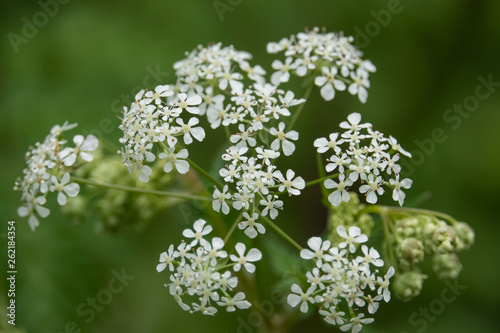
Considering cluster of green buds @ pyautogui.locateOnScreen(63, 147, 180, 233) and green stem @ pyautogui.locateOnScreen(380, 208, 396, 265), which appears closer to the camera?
green stem @ pyautogui.locateOnScreen(380, 208, 396, 265)

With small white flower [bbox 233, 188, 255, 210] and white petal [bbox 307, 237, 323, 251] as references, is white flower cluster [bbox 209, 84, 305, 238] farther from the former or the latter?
white petal [bbox 307, 237, 323, 251]

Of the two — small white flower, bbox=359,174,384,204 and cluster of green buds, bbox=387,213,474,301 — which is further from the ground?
small white flower, bbox=359,174,384,204

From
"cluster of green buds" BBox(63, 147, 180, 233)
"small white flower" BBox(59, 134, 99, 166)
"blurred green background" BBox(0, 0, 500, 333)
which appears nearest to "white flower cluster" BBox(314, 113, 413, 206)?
"cluster of green buds" BBox(63, 147, 180, 233)

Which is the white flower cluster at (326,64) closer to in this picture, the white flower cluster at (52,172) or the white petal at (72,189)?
the white flower cluster at (52,172)

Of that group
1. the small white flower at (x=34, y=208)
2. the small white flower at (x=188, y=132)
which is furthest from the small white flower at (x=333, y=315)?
the small white flower at (x=34, y=208)

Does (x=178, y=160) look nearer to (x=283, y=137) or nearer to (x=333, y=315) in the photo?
(x=283, y=137)

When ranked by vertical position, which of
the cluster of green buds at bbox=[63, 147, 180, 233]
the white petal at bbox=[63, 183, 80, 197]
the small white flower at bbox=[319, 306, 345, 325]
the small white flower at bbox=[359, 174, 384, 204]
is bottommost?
the cluster of green buds at bbox=[63, 147, 180, 233]

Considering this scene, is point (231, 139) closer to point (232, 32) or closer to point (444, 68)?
point (232, 32)
